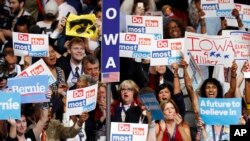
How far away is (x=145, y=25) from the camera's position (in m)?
21.6

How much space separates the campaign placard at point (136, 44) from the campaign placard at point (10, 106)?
8.43ft

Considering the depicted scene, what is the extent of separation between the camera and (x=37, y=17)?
23.3m

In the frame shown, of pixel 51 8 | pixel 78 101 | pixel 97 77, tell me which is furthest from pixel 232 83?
pixel 51 8

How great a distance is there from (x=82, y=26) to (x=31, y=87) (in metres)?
1.92

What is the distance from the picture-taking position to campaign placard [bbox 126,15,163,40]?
21.5 metres

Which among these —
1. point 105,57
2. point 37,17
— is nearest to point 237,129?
point 105,57

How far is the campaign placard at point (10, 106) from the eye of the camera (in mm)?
19156

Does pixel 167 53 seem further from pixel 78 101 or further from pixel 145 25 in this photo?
pixel 78 101

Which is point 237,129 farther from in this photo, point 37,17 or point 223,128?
point 37,17

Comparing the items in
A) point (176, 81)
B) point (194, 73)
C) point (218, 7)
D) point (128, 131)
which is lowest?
point (128, 131)

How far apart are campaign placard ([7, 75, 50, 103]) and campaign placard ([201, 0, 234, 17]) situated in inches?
135

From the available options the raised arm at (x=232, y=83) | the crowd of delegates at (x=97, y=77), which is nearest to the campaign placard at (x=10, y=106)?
the crowd of delegates at (x=97, y=77)

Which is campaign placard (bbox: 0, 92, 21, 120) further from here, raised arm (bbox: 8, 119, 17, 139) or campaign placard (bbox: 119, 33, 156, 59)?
campaign placard (bbox: 119, 33, 156, 59)

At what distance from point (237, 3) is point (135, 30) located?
1.87 metres
